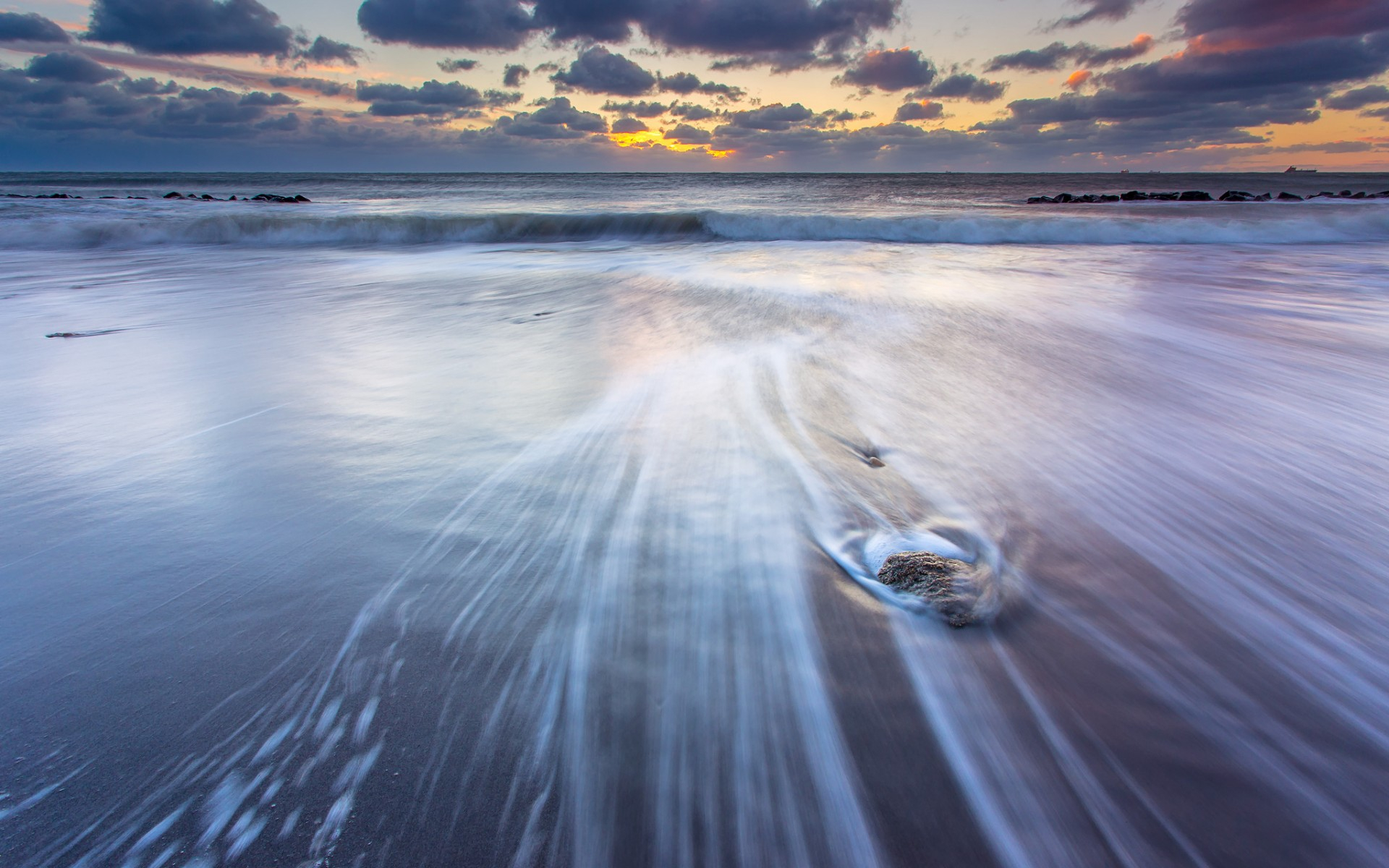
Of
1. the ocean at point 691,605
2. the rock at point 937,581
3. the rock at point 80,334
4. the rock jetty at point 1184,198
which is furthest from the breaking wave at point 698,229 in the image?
the rock at point 937,581

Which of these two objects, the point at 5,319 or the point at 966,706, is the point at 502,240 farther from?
the point at 966,706

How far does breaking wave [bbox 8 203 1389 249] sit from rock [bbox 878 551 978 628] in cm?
1144

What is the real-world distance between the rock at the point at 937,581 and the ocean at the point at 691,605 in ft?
0.15

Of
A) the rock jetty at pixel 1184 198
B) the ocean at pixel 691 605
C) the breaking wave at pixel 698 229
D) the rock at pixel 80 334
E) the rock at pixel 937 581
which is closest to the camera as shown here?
the ocean at pixel 691 605

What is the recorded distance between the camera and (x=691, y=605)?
59.5 inches

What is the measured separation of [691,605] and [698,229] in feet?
43.3

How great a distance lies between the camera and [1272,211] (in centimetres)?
1421

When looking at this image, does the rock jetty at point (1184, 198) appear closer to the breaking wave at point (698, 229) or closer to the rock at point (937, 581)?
the breaking wave at point (698, 229)

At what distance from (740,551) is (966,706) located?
2.31ft

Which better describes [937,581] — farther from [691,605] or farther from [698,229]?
[698,229]

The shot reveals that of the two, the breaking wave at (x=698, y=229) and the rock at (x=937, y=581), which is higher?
the breaking wave at (x=698, y=229)

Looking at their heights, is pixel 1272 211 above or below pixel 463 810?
above

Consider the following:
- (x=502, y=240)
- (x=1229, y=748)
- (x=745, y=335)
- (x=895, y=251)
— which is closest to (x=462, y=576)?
(x=1229, y=748)

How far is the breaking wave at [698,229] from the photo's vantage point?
1168 cm
